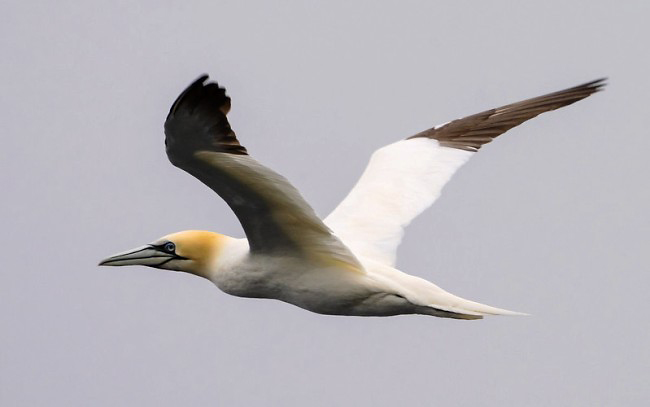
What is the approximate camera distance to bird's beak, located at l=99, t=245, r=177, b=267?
11.7 metres

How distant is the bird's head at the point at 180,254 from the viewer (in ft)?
37.7

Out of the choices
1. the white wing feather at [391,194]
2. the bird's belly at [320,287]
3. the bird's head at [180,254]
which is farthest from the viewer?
the white wing feather at [391,194]

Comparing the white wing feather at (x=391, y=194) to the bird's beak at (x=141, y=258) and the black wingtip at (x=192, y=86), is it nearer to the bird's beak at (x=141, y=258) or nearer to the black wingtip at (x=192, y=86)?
the bird's beak at (x=141, y=258)

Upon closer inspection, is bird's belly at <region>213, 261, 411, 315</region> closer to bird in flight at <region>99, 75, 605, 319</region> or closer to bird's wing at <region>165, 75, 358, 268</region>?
bird in flight at <region>99, 75, 605, 319</region>

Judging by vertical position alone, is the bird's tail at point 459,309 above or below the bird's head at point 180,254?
below

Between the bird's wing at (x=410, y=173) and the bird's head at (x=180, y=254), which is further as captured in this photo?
the bird's wing at (x=410, y=173)

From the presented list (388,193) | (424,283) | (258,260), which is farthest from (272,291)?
(388,193)

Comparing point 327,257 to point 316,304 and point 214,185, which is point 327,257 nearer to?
point 316,304

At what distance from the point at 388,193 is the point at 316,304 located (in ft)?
6.32

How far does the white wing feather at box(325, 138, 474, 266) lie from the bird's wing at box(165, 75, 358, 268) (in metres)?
0.97

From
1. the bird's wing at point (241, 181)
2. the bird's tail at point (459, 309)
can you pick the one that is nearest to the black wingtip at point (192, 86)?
the bird's wing at point (241, 181)

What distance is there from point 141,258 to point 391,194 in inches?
90.5

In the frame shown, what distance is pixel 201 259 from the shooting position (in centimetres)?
1153

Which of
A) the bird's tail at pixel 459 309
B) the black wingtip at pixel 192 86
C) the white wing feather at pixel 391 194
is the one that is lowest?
the bird's tail at pixel 459 309
